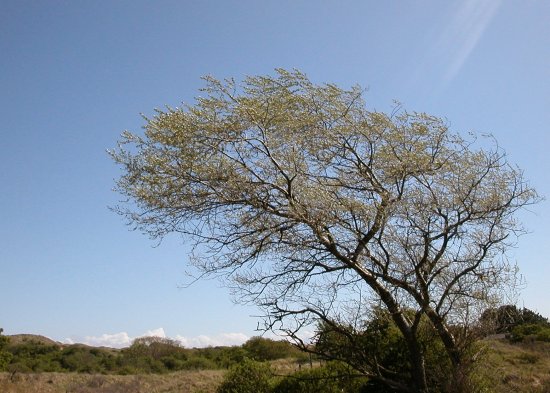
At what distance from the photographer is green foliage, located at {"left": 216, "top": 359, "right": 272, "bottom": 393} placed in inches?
468

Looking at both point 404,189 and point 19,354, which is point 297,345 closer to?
point 404,189

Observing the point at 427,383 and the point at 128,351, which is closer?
the point at 427,383

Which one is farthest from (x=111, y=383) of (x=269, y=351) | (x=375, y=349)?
(x=375, y=349)

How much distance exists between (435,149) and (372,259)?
6.97 ft

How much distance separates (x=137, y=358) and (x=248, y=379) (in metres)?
26.7

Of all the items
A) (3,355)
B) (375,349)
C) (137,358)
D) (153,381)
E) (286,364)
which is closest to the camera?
(375,349)

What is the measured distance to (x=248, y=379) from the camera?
480 inches

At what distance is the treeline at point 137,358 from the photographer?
3175 centimetres

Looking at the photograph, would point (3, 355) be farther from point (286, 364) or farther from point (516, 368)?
point (516, 368)

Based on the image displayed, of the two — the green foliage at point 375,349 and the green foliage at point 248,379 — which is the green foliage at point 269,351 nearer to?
the green foliage at point 248,379

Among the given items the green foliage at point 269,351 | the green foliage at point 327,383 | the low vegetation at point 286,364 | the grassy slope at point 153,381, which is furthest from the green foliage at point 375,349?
the green foliage at point 269,351

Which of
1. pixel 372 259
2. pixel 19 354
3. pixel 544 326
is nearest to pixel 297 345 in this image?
pixel 372 259

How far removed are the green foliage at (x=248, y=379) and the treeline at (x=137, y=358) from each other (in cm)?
1633

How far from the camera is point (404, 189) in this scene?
8195 millimetres
